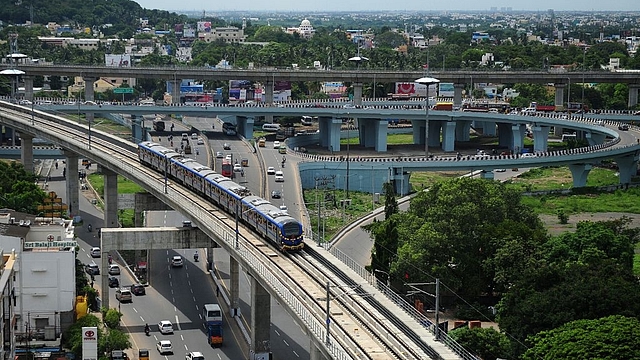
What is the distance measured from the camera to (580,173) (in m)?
108

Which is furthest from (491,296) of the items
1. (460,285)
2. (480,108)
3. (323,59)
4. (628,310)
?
(323,59)

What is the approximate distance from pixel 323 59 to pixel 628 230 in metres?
114

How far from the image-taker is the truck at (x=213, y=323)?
59.4m

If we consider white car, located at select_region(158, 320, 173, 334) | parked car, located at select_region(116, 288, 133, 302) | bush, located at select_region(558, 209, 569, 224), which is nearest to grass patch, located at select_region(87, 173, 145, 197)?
parked car, located at select_region(116, 288, 133, 302)

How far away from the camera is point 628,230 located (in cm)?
7825

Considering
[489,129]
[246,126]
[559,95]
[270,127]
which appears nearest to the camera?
[246,126]

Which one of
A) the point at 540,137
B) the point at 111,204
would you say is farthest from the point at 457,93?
the point at 111,204

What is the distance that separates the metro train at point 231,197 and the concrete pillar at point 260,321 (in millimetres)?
2341

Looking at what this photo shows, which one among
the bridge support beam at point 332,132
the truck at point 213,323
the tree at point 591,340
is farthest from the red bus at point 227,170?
the tree at point 591,340

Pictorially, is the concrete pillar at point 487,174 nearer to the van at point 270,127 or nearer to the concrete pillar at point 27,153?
the concrete pillar at point 27,153

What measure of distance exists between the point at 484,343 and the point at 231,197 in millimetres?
17783

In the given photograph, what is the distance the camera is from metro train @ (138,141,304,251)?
184 feet

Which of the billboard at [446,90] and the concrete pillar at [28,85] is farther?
the billboard at [446,90]

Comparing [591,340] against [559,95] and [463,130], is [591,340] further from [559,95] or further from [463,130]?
[559,95]
